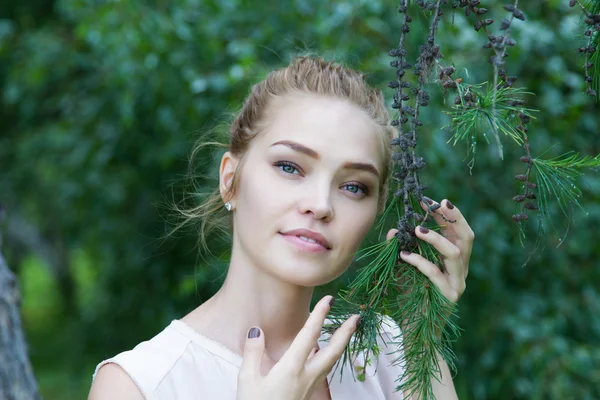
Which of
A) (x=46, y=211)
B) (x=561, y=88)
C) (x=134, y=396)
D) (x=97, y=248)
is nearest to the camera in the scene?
(x=134, y=396)

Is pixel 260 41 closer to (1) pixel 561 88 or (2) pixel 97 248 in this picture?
(1) pixel 561 88

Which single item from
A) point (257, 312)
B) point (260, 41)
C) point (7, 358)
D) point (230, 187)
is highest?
point (260, 41)

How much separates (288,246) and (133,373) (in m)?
0.44

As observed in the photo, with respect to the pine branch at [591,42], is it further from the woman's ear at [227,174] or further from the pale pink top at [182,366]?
the woman's ear at [227,174]

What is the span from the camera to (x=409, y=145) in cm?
131

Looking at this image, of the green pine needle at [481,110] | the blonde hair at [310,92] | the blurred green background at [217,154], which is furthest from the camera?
the blurred green background at [217,154]

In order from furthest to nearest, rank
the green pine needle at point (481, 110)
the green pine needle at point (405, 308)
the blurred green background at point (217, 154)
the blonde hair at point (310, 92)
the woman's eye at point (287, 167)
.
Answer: the blurred green background at point (217, 154), the blonde hair at point (310, 92), the woman's eye at point (287, 167), the green pine needle at point (405, 308), the green pine needle at point (481, 110)

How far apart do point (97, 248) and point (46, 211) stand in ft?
5.00

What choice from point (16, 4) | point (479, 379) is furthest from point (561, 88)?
point (16, 4)

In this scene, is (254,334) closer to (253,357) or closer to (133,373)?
(253,357)

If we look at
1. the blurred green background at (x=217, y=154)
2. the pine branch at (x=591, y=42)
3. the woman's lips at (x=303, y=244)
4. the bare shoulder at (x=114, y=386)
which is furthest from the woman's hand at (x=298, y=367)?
the blurred green background at (x=217, y=154)

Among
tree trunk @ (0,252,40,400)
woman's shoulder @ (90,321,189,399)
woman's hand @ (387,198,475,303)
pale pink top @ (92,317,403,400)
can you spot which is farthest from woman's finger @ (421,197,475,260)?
tree trunk @ (0,252,40,400)

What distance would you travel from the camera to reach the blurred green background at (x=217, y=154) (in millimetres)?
3098

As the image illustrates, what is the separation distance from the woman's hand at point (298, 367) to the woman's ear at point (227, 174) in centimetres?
49
